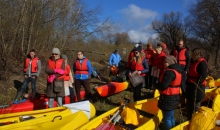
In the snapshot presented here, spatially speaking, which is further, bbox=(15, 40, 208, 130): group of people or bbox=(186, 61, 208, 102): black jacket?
bbox=(186, 61, 208, 102): black jacket

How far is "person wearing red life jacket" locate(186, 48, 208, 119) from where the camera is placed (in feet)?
11.5

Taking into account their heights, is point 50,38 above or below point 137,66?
above

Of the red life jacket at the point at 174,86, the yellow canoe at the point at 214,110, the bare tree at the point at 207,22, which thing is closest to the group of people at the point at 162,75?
the red life jacket at the point at 174,86

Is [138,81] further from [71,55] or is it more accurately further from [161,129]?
[71,55]

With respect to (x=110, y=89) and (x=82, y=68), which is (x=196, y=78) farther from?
(x=110, y=89)

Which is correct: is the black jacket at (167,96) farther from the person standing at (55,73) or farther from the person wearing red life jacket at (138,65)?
the person standing at (55,73)

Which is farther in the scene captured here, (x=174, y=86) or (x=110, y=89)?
(x=110, y=89)

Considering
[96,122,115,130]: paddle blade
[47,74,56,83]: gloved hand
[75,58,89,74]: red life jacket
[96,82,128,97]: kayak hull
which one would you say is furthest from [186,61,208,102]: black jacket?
[47,74,56,83]: gloved hand

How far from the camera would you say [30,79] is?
580 cm

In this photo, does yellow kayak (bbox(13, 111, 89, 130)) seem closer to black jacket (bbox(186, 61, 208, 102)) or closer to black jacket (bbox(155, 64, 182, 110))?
black jacket (bbox(155, 64, 182, 110))

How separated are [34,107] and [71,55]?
8042mm

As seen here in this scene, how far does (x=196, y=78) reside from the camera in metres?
3.63

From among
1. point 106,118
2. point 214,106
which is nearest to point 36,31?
point 106,118

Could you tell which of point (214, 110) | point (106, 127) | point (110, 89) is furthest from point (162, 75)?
point (110, 89)
